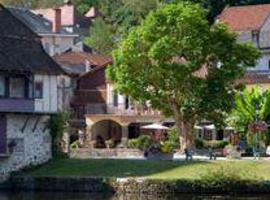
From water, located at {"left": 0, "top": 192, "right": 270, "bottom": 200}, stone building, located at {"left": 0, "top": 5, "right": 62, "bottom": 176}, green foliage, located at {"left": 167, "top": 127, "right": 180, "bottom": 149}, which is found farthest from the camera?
green foliage, located at {"left": 167, "top": 127, "right": 180, "bottom": 149}

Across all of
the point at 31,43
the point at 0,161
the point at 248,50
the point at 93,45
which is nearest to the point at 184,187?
the point at 0,161

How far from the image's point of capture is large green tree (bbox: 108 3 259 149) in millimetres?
72875

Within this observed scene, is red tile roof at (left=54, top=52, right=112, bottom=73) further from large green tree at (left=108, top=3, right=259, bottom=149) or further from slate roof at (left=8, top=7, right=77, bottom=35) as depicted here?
large green tree at (left=108, top=3, right=259, bottom=149)

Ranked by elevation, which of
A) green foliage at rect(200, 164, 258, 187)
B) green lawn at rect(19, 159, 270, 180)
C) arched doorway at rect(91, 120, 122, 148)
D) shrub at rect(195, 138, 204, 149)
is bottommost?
green foliage at rect(200, 164, 258, 187)

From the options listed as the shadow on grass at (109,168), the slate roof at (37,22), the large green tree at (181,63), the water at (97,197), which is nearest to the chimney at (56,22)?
the slate roof at (37,22)

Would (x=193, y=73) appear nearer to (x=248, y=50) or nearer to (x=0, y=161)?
(x=248, y=50)

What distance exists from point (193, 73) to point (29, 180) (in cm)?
2032

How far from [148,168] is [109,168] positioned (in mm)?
2695

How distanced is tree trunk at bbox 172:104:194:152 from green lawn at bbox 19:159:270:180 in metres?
13.1

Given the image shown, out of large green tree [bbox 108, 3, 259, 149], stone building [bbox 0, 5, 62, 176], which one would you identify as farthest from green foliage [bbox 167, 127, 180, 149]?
stone building [bbox 0, 5, 62, 176]

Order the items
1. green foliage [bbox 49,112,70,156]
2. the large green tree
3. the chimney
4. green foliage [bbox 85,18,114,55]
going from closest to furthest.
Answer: green foliage [bbox 49,112,70,156] < the large green tree < the chimney < green foliage [bbox 85,18,114,55]

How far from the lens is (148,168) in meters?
58.9

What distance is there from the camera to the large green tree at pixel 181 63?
72.9m

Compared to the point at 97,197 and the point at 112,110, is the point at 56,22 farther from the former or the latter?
the point at 97,197
